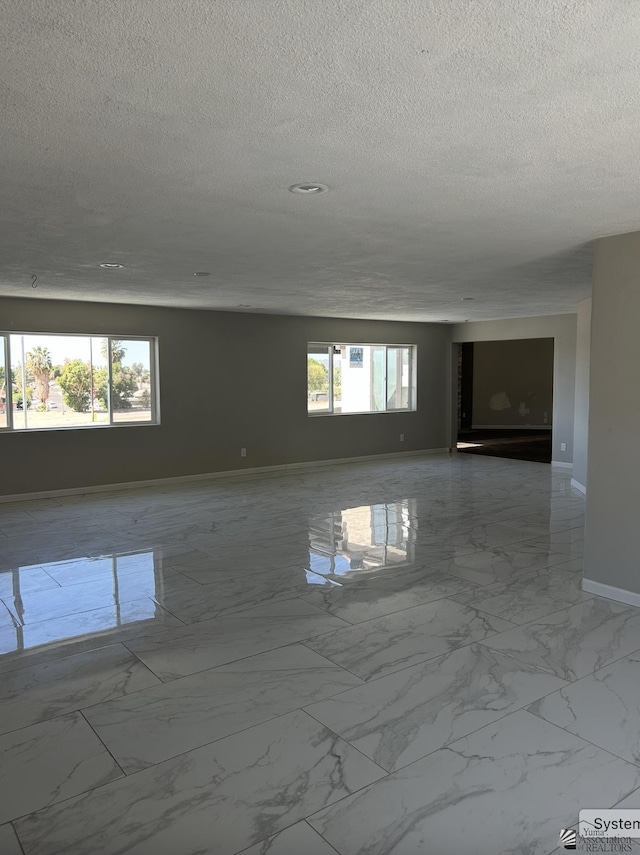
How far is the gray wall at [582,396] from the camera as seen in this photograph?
7508 mm

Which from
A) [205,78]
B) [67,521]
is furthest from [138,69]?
[67,521]

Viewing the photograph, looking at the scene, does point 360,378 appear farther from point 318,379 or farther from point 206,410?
point 206,410

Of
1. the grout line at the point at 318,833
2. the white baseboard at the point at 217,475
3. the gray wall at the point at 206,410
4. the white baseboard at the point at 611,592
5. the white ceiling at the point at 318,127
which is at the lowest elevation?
the grout line at the point at 318,833

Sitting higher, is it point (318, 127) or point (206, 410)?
point (318, 127)

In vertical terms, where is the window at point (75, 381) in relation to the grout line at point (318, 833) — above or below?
above

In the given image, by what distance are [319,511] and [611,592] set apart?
318 centimetres

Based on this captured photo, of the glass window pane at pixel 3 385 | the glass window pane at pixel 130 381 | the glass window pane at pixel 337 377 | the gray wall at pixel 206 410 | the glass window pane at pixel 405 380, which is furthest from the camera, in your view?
the glass window pane at pixel 405 380

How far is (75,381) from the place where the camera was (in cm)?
760

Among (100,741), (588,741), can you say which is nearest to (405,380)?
(588,741)

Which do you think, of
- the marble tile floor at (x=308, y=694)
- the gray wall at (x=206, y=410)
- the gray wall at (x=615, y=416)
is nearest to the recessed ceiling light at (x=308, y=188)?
the gray wall at (x=615, y=416)

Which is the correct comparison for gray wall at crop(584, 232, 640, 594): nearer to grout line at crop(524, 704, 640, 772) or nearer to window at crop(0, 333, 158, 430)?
grout line at crop(524, 704, 640, 772)

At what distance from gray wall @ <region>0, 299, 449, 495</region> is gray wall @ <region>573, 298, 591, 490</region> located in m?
3.27

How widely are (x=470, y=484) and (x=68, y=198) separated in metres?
6.26

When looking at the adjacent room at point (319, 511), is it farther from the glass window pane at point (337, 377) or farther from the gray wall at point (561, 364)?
the glass window pane at point (337, 377)
